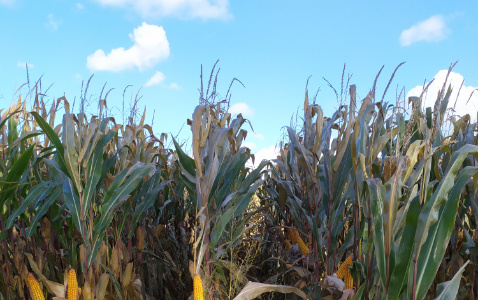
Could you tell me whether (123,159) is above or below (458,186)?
above

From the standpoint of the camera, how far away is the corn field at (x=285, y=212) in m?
1.71

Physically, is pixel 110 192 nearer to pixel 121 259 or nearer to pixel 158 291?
pixel 121 259

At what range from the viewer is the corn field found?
1708 millimetres

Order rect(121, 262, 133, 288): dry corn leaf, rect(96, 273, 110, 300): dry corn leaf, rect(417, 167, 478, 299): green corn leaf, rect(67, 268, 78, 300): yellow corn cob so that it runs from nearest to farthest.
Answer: rect(417, 167, 478, 299): green corn leaf
rect(67, 268, 78, 300): yellow corn cob
rect(96, 273, 110, 300): dry corn leaf
rect(121, 262, 133, 288): dry corn leaf

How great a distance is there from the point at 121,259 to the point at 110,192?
659 millimetres

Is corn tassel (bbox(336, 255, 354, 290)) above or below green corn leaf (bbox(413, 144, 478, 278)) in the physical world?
below

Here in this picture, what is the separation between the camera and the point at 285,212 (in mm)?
3516

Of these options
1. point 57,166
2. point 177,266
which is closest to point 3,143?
point 57,166

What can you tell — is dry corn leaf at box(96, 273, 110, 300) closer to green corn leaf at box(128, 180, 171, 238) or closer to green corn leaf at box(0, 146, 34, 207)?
green corn leaf at box(128, 180, 171, 238)

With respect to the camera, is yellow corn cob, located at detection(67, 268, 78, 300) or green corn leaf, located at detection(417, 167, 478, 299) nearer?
green corn leaf, located at detection(417, 167, 478, 299)

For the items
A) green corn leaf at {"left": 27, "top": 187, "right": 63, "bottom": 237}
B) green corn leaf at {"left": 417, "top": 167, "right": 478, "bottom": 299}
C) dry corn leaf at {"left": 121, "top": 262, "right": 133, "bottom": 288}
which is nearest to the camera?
green corn leaf at {"left": 417, "top": 167, "right": 478, "bottom": 299}

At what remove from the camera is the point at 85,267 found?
7.50ft

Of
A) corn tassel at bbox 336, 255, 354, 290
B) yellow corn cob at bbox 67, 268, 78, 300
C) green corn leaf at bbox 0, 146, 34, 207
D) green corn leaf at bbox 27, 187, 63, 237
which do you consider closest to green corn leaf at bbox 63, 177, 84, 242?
yellow corn cob at bbox 67, 268, 78, 300

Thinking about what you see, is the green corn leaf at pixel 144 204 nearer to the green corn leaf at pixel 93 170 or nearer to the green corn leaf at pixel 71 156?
the green corn leaf at pixel 93 170
